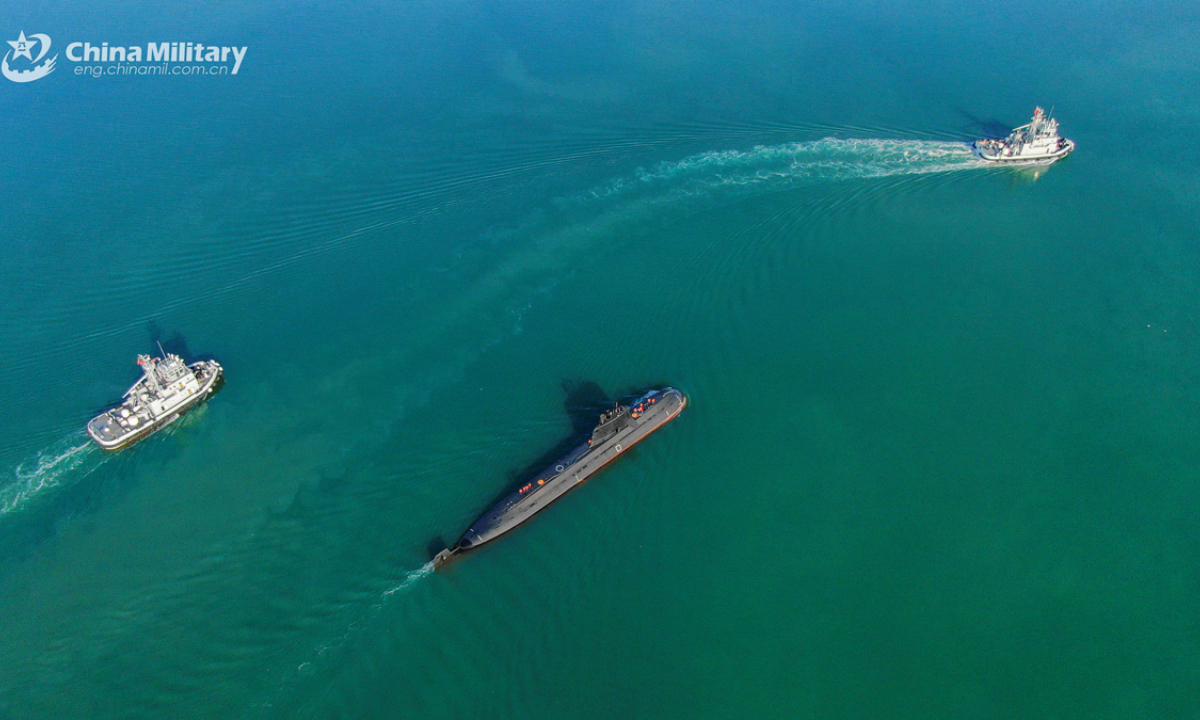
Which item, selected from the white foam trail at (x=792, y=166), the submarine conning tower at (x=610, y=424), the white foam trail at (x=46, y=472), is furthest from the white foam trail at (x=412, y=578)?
the white foam trail at (x=792, y=166)

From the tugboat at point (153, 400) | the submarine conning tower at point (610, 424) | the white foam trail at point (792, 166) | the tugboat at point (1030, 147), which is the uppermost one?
the tugboat at point (1030, 147)

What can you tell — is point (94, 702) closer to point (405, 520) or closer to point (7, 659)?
point (7, 659)

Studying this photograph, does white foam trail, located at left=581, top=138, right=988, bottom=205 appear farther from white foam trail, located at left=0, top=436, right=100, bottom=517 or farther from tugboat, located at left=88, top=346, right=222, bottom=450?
white foam trail, located at left=0, top=436, right=100, bottom=517

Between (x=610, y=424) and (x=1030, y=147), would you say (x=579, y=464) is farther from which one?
(x=1030, y=147)

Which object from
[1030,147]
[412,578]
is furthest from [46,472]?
[1030,147]

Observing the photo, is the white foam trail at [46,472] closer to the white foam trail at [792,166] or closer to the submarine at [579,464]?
the submarine at [579,464]

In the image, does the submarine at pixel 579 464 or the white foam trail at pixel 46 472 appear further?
the white foam trail at pixel 46 472

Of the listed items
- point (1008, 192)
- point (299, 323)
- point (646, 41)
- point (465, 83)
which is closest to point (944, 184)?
point (1008, 192)

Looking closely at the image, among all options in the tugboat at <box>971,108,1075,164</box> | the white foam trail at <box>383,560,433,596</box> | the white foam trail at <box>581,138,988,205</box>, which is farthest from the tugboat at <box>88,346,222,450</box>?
the tugboat at <box>971,108,1075,164</box>
